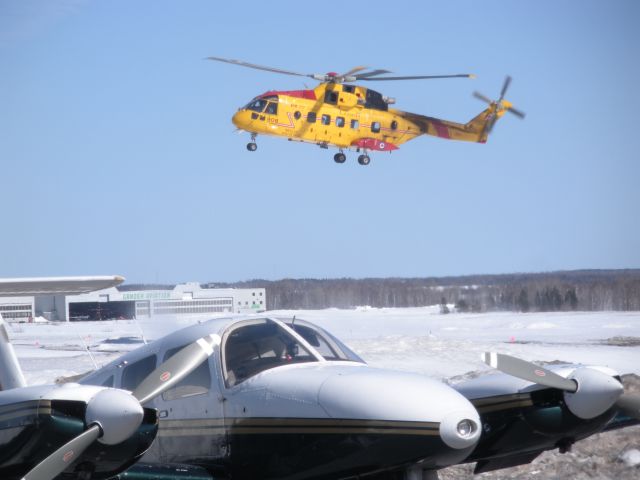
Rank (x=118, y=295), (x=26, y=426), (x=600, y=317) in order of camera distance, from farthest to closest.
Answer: (x=118, y=295) < (x=600, y=317) < (x=26, y=426)

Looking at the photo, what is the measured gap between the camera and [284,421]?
8688 mm

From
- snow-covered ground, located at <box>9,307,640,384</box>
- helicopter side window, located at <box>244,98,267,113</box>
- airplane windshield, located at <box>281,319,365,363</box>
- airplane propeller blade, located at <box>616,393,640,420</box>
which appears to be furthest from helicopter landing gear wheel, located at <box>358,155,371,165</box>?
airplane propeller blade, located at <box>616,393,640,420</box>

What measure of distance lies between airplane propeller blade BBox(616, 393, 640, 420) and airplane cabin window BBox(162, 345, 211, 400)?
13.0 feet

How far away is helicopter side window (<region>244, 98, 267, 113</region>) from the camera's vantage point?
133 ft

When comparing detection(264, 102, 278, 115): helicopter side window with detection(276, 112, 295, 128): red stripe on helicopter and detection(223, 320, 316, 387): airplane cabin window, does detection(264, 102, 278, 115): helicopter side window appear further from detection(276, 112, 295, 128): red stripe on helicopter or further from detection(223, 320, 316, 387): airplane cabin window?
detection(223, 320, 316, 387): airplane cabin window

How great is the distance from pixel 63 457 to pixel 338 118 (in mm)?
34621

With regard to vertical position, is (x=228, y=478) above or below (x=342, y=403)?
below

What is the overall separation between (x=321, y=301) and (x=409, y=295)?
45.1ft

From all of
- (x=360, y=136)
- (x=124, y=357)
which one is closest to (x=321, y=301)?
(x=360, y=136)

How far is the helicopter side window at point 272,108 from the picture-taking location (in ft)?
133

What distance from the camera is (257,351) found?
947 cm

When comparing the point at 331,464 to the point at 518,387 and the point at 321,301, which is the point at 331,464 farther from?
the point at 321,301

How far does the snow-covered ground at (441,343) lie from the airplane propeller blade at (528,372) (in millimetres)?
4299

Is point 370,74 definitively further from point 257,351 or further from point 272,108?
point 257,351
